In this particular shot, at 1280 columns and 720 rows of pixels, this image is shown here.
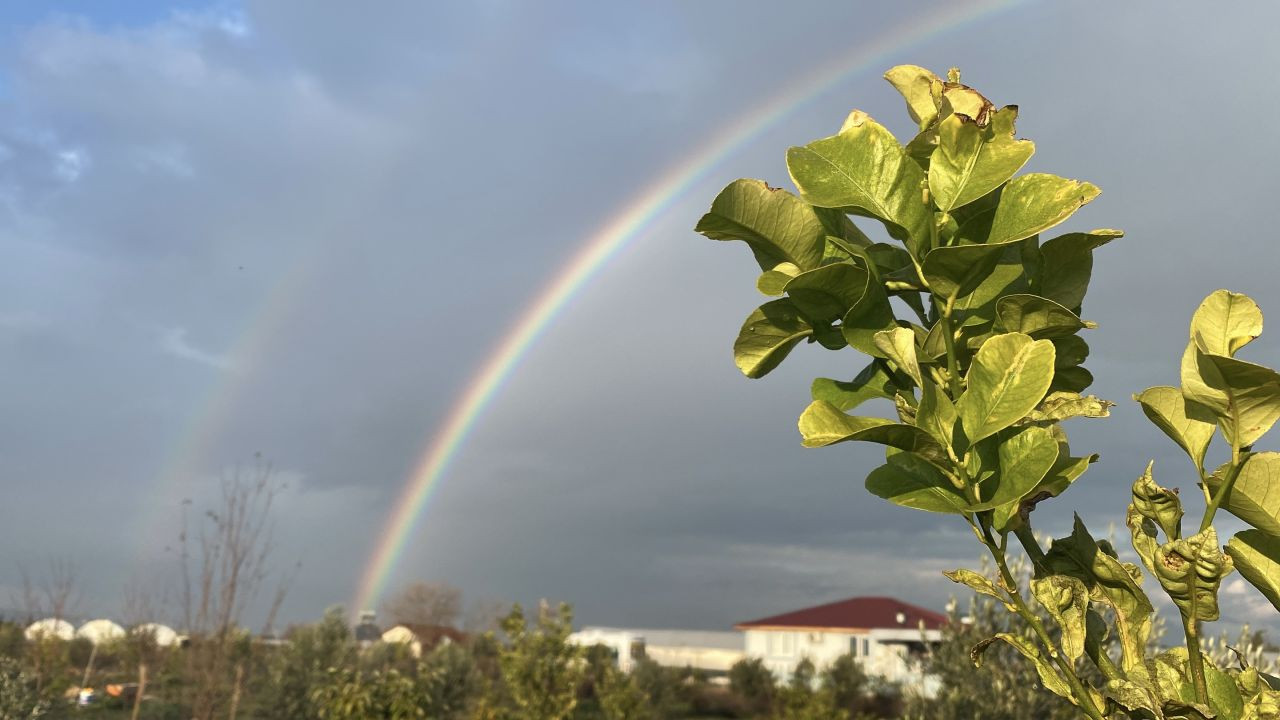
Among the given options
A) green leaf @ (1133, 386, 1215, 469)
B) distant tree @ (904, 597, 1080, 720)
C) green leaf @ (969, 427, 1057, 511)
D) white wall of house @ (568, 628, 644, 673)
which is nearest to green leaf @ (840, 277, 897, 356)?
green leaf @ (969, 427, 1057, 511)

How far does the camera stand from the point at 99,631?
1684 inches

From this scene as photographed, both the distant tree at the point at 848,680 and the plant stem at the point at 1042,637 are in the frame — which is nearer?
the plant stem at the point at 1042,637

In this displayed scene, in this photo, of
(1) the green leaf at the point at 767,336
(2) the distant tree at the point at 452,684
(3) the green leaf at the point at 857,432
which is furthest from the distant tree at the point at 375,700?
(3) the green leaf at the point at 857,432

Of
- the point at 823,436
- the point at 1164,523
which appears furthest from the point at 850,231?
the point at 1164,523

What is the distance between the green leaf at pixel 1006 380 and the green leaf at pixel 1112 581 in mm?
289

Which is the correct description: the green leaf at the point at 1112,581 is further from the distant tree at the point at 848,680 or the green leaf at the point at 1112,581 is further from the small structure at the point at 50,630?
the distant tree at the point at 848,680

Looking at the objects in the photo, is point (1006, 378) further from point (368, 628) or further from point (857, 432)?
point (368, 628)

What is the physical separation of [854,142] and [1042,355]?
1.29 ft

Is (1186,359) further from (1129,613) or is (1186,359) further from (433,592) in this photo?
(433,592)

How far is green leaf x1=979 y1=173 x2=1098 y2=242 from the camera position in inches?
50.3

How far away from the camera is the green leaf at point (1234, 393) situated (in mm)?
1087

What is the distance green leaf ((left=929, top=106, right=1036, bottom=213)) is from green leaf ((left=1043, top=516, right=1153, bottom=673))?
502 millimetres

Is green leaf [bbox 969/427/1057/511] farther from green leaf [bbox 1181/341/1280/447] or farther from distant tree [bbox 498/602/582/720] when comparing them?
distant tree [bbox 498/602/582/720]

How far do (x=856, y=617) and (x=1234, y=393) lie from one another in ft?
187
